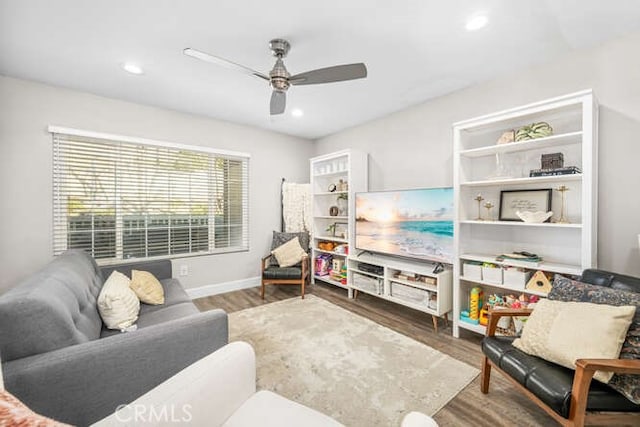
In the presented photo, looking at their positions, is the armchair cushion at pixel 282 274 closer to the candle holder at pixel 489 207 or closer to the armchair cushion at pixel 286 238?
the armchair cushion at pixel 286 238

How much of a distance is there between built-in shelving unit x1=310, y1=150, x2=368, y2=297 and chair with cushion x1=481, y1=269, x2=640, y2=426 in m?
2.36

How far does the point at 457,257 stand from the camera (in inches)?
103

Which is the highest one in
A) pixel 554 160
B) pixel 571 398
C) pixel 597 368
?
pixel 554 160

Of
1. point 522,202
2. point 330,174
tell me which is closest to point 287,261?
point 330,174

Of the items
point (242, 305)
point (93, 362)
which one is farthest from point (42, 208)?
point (93, 362)

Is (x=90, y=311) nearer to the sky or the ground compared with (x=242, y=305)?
nearer to the sky

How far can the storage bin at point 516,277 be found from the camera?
7.43ft

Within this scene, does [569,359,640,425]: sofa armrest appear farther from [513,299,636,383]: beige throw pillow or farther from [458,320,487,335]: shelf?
[458,320,487,335]: shelf

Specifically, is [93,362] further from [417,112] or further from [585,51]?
[585,51]

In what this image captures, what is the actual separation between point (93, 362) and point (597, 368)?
2.31 m

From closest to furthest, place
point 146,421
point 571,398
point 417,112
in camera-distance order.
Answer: point 146,421, point 571,398, point 417,112

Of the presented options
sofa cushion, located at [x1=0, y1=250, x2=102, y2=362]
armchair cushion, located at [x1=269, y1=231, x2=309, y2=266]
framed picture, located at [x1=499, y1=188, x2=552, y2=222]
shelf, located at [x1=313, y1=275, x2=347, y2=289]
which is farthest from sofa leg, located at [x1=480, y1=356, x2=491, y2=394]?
armchair cushion, located at [x1=269, y1=231, x2=309, y2=266]

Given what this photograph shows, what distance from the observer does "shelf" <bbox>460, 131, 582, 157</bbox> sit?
2.06 m

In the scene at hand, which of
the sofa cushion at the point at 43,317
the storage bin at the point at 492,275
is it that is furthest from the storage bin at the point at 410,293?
the sofa cushion at the point at 43,317
